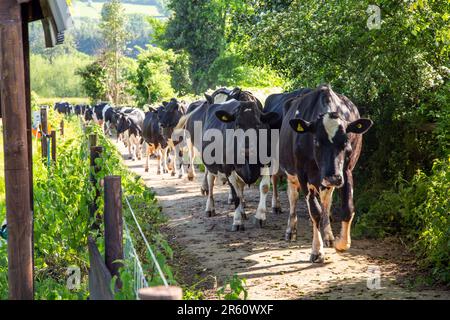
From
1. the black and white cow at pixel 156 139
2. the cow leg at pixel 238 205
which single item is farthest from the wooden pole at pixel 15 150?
the black and white cow at pixel 156 139

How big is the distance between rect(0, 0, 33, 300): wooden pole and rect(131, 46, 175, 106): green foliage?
36516mm

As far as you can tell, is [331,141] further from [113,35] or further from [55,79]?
[55,79]

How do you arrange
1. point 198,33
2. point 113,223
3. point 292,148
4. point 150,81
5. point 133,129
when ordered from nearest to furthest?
point 113,223 → point 292,148 → point 133,129 → point 150,81 → point 198,33

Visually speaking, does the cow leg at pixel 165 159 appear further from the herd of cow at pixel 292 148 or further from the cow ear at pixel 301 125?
the cow ear at pixel 301 125

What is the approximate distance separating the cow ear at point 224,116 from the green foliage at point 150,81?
29647mm

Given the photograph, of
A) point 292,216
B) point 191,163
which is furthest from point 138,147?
point 292,216

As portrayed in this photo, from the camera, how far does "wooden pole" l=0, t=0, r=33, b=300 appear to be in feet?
17.4

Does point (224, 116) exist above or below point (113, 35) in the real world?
below

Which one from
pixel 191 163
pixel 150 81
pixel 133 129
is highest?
pixel 150 81

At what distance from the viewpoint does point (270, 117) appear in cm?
1238

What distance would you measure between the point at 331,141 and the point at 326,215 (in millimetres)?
1206

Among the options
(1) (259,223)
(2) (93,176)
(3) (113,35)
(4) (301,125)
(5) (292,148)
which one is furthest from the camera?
(3) (113,35)

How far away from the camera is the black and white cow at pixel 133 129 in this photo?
89.8ft

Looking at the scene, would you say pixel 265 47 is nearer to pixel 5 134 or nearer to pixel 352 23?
pixel 352 23
